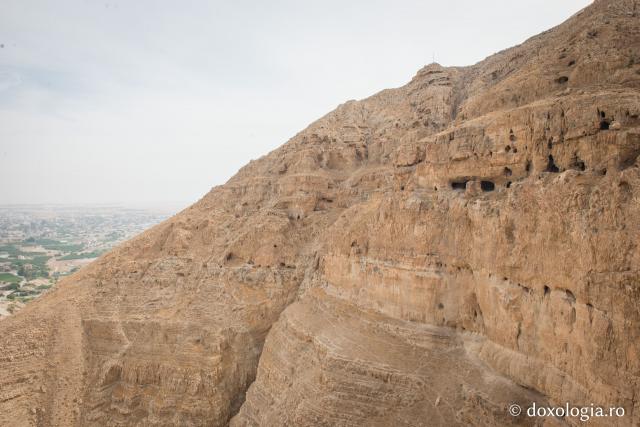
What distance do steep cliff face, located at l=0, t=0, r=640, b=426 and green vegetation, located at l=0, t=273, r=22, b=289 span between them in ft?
201

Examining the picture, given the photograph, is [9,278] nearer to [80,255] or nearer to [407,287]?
[80,255]

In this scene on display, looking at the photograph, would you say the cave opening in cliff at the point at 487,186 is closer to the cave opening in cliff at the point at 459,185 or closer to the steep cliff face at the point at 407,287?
the steep cliff face at the point at 407,287

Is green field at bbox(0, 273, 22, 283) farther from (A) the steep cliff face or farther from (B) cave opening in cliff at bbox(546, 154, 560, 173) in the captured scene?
(B) cave opening in cliff at bbox(546, 154, 560, 173)

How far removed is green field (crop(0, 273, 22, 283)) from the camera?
75863 millimetres

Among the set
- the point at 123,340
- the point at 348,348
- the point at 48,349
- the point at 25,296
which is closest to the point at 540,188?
the point at 348,348

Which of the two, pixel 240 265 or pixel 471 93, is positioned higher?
pixel 471 93

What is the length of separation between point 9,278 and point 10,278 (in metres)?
0.17

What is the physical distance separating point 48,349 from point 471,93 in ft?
135

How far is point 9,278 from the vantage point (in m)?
78.3

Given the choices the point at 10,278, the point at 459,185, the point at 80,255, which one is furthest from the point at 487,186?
the point at 80,255

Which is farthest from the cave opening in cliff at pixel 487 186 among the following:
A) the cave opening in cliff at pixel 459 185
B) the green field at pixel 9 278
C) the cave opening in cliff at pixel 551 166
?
the green field at pixel 9 278

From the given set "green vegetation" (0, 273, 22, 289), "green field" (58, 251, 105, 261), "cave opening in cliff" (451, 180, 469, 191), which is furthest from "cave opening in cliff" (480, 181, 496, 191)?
"green field" (58, 251, 105, 261)

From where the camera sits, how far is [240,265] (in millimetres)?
31641

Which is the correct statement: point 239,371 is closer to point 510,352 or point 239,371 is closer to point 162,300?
point 162,300
